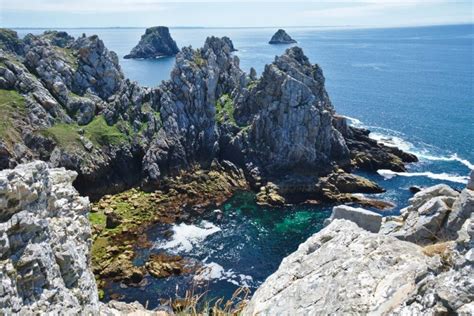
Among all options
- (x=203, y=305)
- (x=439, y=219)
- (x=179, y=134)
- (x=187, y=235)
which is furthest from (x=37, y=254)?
(x=179, y=134)

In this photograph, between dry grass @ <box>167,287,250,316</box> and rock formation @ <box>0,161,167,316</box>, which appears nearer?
dry grass @ <box>167,287,250,316</box>

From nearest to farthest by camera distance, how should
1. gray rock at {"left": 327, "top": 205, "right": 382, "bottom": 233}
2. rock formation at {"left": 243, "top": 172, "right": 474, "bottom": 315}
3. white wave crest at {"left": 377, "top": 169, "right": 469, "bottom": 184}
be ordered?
rock formation at {"left": 243, "top": 172, "right": 474, "bottom": 315} < gray rock at {"left": 327, "top": 205, "right": 382, "bottom": 233} < white wave crest at {"left": 377, "top": 169, "right": 469, "bottom": 184}

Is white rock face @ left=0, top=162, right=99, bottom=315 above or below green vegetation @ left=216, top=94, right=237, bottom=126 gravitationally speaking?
above

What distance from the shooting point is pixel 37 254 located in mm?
15219

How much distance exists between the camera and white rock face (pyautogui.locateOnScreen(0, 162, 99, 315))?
14.4 m

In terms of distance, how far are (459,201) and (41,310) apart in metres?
14.7

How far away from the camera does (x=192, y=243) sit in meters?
56.8

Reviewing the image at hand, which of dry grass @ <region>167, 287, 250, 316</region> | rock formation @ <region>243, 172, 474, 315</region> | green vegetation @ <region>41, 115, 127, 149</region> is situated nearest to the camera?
dry grass @ <region>167, 287, 250, 316</region>

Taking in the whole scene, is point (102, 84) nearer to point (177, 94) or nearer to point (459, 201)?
point (177, 94)

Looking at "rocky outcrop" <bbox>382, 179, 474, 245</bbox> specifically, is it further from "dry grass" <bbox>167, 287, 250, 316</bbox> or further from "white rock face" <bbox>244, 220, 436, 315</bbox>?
"dry grass" <bbox>167, 287, 250, 316</bbox>

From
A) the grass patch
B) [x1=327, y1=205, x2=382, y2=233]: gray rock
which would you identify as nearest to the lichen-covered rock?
the grass patch

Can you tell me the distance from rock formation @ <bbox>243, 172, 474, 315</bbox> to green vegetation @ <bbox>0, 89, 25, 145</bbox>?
61874 mm

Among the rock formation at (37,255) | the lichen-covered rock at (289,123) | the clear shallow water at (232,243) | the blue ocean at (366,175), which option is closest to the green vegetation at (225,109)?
the lichen-covered rock at (289,123)

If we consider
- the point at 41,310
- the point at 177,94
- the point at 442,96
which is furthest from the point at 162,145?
the point at 442,96
